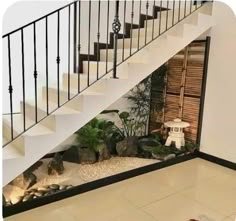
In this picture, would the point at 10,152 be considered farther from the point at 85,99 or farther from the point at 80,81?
the point at 80,81

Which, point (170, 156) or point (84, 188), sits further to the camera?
point (170, 156)

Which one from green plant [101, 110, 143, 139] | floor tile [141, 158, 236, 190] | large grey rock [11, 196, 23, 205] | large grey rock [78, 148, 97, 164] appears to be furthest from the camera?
green plant [101, 110, 143, 139]

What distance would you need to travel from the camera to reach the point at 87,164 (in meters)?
4.43

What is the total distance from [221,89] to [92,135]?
A: 6.99ft

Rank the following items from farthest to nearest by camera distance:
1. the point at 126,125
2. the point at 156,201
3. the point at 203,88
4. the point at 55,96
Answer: the point at 126,125 < the point at 203,88 < the point at 55,96 < the point at 156,201

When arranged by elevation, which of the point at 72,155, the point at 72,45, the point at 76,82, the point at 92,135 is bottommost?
the point at 72,155

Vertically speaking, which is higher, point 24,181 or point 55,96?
point 55,96

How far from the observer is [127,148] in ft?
16.0

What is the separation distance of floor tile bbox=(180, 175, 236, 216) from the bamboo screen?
1160 mm

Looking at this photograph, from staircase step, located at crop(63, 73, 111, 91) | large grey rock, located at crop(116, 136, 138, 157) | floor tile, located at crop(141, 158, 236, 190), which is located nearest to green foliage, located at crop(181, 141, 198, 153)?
floor tile, located at crop(141, 158, 236, 190)

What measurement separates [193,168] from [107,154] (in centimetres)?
137

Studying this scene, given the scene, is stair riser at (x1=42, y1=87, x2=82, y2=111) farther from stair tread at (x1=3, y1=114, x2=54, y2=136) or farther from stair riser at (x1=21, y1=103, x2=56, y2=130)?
stair tread at (x1=3, y1=114, x2=54, y2=136)

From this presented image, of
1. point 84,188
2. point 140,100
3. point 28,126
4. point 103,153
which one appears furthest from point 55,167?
point 140,100

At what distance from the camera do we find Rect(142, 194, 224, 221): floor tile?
2.96 m
